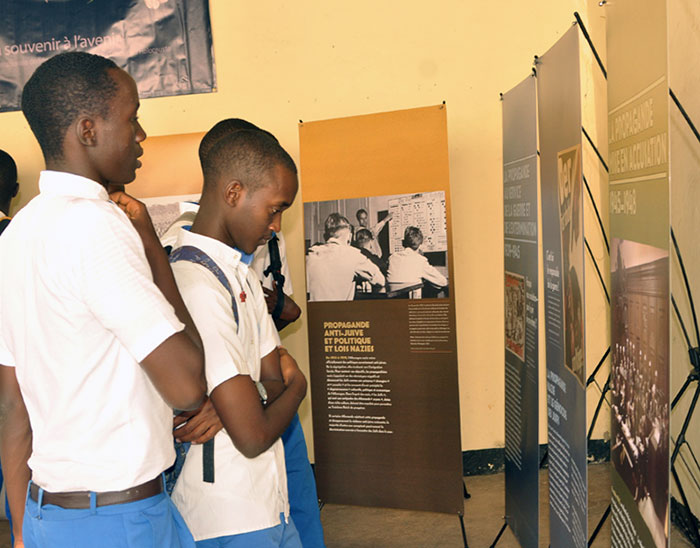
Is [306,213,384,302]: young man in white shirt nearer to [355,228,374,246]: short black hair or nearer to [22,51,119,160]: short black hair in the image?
[355,228,374,246]: short black hair

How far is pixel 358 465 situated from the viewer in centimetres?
335

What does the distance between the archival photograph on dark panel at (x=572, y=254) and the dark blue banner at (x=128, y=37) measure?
2.33 meters

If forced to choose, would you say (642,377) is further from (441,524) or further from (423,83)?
(423,83)

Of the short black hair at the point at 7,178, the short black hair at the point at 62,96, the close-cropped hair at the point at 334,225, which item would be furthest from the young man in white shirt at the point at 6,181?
the short black hair at the point at 62,96

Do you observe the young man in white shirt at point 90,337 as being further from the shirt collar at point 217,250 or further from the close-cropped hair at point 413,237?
the close-cropped hair at point 413,237

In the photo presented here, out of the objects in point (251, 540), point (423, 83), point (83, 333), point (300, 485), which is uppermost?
Answer: point (423, 83)

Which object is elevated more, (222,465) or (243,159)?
(243,159)

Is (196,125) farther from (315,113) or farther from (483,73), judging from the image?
(483,73)

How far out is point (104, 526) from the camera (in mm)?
1187

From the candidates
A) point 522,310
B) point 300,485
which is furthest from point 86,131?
point 522,310

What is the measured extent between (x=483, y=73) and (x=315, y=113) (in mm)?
950

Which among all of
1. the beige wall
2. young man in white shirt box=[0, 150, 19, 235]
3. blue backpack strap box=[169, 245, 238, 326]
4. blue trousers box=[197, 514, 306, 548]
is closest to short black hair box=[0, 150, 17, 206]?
young man in white shirt box=[0, 150, 19, 235]

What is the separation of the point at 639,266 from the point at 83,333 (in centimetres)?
137

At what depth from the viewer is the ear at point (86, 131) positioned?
1260 millimetres
